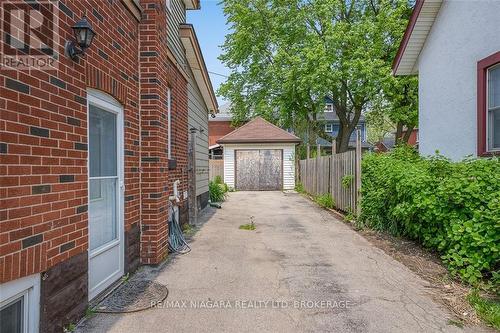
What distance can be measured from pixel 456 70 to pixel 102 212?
7.32 metres

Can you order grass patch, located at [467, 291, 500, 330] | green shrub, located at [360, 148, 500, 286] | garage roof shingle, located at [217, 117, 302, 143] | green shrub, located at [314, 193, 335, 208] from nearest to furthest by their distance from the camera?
1. grass patch, located at [467, 291, 500, 330]
2. green shrub, located at [360, 148, 500, 286]
3. green shrub, located at [314, 193, 335, 208]
4. garage roof shingle, located at [217, 117, 302, 143]

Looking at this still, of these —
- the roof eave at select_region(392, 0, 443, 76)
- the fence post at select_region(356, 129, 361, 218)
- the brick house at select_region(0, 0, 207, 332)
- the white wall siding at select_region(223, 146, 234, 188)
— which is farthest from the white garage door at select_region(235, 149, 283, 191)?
the brick house at select_region(0, 0, 207, 332)

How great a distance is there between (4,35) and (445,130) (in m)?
8.17

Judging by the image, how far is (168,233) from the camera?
627 centimetres

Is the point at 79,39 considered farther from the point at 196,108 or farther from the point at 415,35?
the point at 415,35

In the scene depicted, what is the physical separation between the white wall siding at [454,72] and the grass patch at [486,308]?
12.5 feet

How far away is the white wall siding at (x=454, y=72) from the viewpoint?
6.68 meters

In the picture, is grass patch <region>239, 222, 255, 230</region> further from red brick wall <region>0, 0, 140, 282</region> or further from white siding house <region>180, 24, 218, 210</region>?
red brick wall <region>0, 0, 140, 282</region>

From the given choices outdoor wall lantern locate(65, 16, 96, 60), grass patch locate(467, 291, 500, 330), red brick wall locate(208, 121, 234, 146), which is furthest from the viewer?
red brick wall locate(208, 121, 234, 146)

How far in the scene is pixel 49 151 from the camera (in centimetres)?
291

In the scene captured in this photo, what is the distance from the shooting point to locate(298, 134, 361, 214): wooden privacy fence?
348 inches

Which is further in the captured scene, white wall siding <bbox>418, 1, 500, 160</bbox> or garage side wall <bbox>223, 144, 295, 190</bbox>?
garage side wall <bbox>223, 144, 295, 190</bbox>

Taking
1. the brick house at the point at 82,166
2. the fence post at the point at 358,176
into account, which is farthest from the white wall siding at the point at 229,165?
the brick house at the point at 82,166

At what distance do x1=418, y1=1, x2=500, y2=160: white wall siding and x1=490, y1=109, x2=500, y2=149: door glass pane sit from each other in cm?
35
